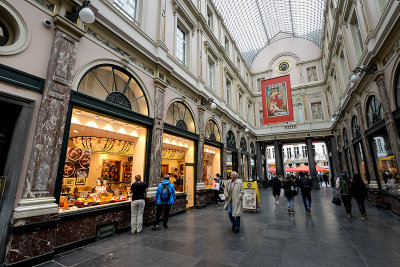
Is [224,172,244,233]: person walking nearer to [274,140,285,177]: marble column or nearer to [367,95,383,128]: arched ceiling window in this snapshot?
[367,95,383,128]: arched ceiling window

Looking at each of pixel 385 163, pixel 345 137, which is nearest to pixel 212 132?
pixel 385 163

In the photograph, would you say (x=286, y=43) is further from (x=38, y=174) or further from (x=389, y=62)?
(x=38, y=174)

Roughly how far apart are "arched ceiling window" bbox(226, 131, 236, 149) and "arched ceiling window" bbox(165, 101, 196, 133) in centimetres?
484

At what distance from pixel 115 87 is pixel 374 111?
36.3 ft

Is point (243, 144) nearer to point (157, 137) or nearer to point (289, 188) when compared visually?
point (289, 188)

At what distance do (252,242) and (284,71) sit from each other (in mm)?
24588

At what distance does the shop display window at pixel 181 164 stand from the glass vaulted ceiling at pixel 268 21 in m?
13.7

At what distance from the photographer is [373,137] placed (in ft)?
31.4

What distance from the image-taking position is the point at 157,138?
281 inches

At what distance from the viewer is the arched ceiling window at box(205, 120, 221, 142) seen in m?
11.5

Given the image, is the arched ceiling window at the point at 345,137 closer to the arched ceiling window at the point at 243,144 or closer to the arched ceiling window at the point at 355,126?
the arched ceiling window at the point at 355,126

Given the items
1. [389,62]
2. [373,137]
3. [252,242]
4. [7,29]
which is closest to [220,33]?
[389,62]

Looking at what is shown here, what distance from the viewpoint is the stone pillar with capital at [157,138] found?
22.2 feet

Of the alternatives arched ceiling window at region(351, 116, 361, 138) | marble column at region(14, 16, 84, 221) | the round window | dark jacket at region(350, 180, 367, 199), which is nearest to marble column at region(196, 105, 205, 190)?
dark jacket at region(350, 180, 367, 199)
